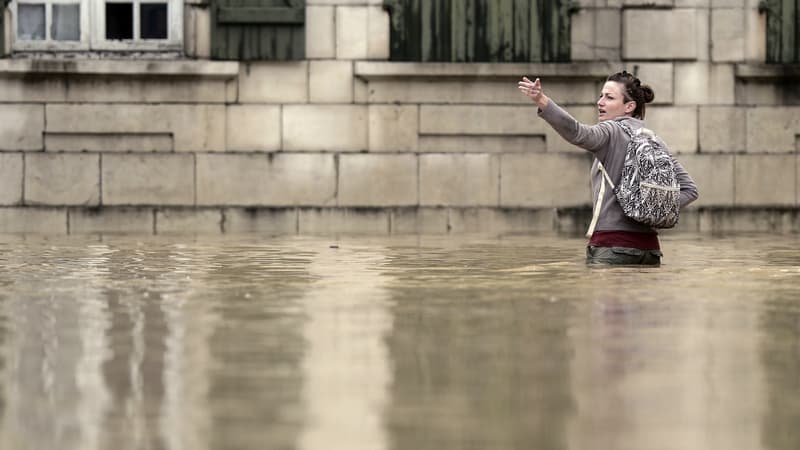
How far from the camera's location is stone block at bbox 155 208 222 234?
574 inches

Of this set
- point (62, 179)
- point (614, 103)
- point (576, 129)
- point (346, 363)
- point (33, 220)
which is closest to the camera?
point (346, 363)

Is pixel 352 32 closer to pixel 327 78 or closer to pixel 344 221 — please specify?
pixel 327 78

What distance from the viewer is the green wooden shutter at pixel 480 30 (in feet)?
48.9

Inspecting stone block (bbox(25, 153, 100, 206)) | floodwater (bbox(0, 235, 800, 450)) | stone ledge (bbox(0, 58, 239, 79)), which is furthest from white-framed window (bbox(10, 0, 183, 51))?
floodwater (bbox(0, 235, 800, 450))

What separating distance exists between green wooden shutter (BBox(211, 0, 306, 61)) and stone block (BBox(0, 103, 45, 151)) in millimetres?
1691

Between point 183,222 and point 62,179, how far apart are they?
3.79 ft

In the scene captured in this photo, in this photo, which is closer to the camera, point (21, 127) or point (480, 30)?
point (21, 127)

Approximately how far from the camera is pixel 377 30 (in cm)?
1488

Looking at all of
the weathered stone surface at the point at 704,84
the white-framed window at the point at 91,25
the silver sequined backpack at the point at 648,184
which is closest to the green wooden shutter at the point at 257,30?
A: the white-framed window at the point at 91,25

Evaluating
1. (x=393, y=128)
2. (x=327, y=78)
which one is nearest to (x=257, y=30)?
(x=327, y=78)

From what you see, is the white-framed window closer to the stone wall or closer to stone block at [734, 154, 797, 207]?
the stone wall

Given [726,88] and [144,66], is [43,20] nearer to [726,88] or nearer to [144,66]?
[144,66]

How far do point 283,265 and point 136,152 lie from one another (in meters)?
5.12

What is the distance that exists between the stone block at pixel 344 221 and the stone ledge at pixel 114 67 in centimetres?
149
